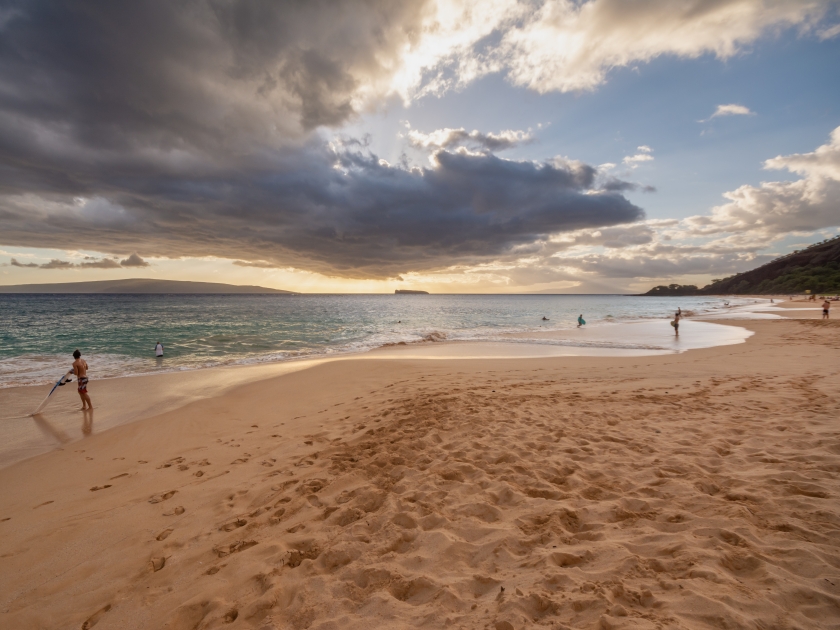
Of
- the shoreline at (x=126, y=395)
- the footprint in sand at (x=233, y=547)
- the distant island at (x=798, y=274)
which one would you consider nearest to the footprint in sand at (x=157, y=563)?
the footprint in sand at (x=233, y=547)

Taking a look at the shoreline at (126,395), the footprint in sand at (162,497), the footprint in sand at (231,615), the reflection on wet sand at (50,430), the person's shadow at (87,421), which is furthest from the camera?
the person's shadow at (87,421)

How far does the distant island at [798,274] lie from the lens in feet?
311

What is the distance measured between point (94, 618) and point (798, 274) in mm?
156958

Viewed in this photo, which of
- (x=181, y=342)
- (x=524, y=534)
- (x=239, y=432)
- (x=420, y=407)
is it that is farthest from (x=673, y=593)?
(x=181, y=342)

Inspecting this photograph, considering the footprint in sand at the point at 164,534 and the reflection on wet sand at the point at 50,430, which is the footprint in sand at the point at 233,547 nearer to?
the footprint in sand at the point at 164,534

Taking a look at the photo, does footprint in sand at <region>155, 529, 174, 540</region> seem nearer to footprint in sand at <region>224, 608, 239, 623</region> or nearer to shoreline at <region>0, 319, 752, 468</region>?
footprint in sand at <region>224, 608, 239, 623</region>

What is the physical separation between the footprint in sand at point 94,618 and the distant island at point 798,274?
427ft

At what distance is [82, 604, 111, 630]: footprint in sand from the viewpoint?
315cm

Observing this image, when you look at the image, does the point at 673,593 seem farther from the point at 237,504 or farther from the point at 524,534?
the point at 237,504

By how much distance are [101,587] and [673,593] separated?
5.14 meters

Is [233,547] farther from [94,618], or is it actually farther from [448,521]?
[448,521]

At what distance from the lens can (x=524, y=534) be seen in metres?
3.67

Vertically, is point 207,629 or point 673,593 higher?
point 673,593

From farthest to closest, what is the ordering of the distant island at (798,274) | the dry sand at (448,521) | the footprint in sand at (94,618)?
the distant island at (798,274), the footprint in sand at (94,618), the dry sand at (448,521)
